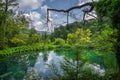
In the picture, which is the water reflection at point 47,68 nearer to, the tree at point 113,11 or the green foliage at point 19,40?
the tree at point 113,11

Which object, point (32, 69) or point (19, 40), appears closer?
point (32, 69)

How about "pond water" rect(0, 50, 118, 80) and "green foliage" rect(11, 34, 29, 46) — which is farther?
"green foliage" rect(11, 34, 29, 46)

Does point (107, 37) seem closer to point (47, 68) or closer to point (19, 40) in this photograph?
point (47, 68)

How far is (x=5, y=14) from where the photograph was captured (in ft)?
147

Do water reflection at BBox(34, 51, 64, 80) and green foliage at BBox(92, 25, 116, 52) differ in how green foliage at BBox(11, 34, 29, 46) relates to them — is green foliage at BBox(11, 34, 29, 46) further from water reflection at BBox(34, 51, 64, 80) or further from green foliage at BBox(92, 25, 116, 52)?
green foliage at BBox(92, 25, 116, 52)

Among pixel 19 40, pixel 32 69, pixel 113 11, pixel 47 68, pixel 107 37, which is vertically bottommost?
pixel 47 68

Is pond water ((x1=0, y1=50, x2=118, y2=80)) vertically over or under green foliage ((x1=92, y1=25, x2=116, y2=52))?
under

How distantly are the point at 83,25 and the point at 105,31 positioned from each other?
665 millimetres

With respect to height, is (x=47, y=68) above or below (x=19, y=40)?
below

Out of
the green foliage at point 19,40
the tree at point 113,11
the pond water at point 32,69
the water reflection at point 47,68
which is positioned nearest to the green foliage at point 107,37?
the tree at point 113,11

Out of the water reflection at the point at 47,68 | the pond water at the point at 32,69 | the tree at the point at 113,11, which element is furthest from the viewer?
the pond water at the point at 32,69

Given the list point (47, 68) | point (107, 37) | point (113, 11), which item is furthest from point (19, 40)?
point (113, 11)

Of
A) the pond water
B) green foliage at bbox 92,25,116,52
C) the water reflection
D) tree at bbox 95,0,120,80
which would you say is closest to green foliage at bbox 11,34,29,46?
the pond water

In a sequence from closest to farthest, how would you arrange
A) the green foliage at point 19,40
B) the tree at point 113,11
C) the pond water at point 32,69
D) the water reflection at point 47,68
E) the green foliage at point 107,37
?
the tree at point 113,11 < the green foliage at point 107,37 < the water reflection at point 47,68 < the pond water at point 32,69 < the green foliage at point 19,40
